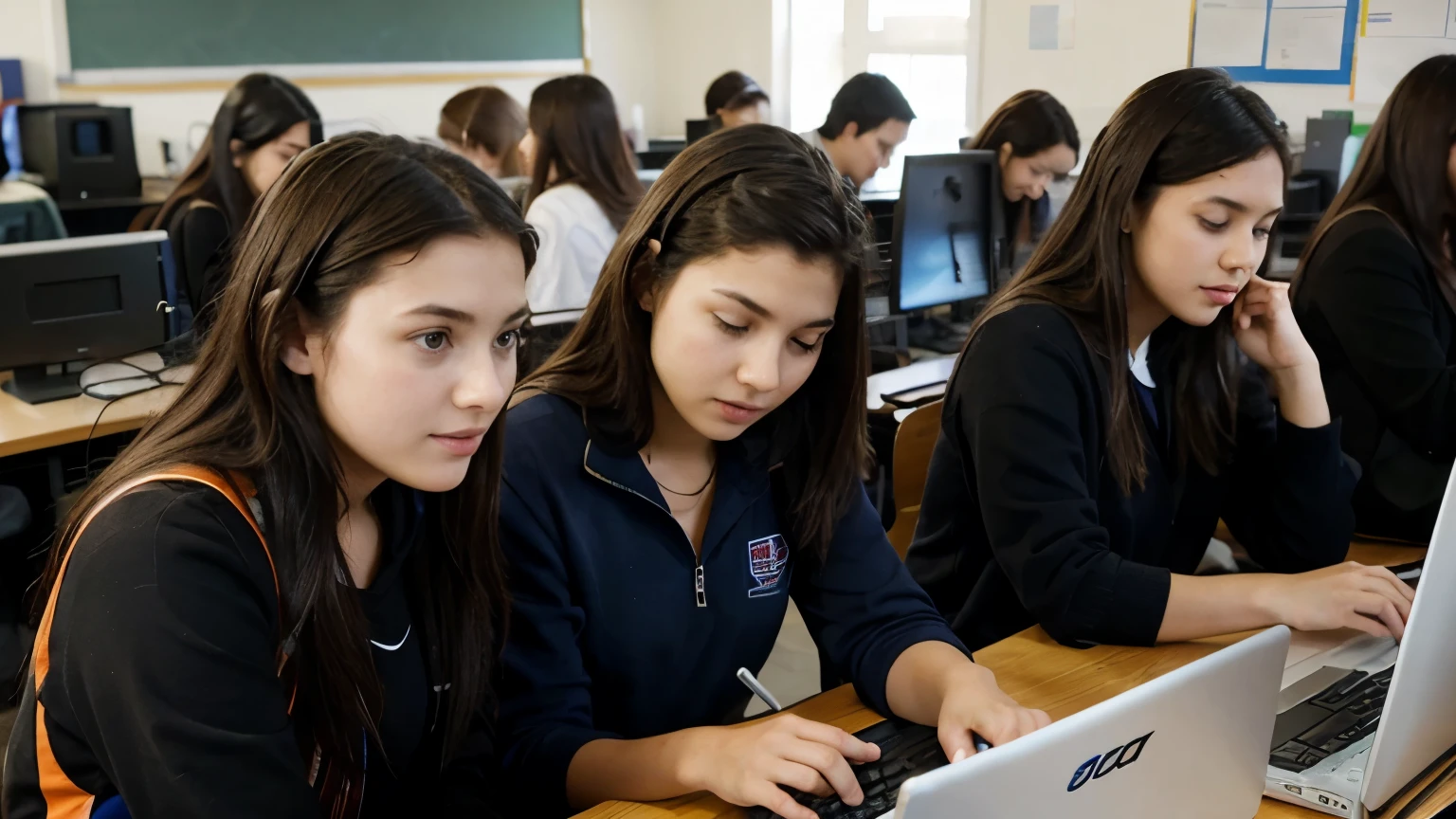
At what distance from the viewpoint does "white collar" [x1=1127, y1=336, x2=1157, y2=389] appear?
150 cm

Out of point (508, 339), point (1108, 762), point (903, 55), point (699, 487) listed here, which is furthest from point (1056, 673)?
point (903, 55)

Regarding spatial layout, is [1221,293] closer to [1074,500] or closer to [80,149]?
[1074,500]

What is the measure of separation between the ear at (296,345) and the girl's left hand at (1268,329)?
3.71ft

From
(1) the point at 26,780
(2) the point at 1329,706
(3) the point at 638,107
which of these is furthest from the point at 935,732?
(3) the point at 638,107

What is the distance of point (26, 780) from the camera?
35.3 inches

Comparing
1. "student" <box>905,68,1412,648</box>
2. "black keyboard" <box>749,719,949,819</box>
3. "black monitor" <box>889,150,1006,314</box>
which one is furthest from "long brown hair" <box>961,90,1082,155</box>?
"black keyboard" <box>749,719,949,819</box>

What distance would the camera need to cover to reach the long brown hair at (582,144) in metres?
3.13

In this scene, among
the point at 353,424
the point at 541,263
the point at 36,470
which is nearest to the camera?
the point at 353,424

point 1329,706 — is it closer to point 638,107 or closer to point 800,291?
point 800,291

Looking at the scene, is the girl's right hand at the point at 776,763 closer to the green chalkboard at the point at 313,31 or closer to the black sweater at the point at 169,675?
the black sweater at the point at 169,675

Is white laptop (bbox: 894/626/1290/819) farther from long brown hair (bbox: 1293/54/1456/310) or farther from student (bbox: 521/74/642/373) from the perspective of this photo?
student (bbox: 521/74/642/373)

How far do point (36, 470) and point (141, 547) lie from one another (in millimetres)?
2070

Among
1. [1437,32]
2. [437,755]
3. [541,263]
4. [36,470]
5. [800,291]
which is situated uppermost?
[1437,32]

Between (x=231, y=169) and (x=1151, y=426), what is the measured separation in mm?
2362
